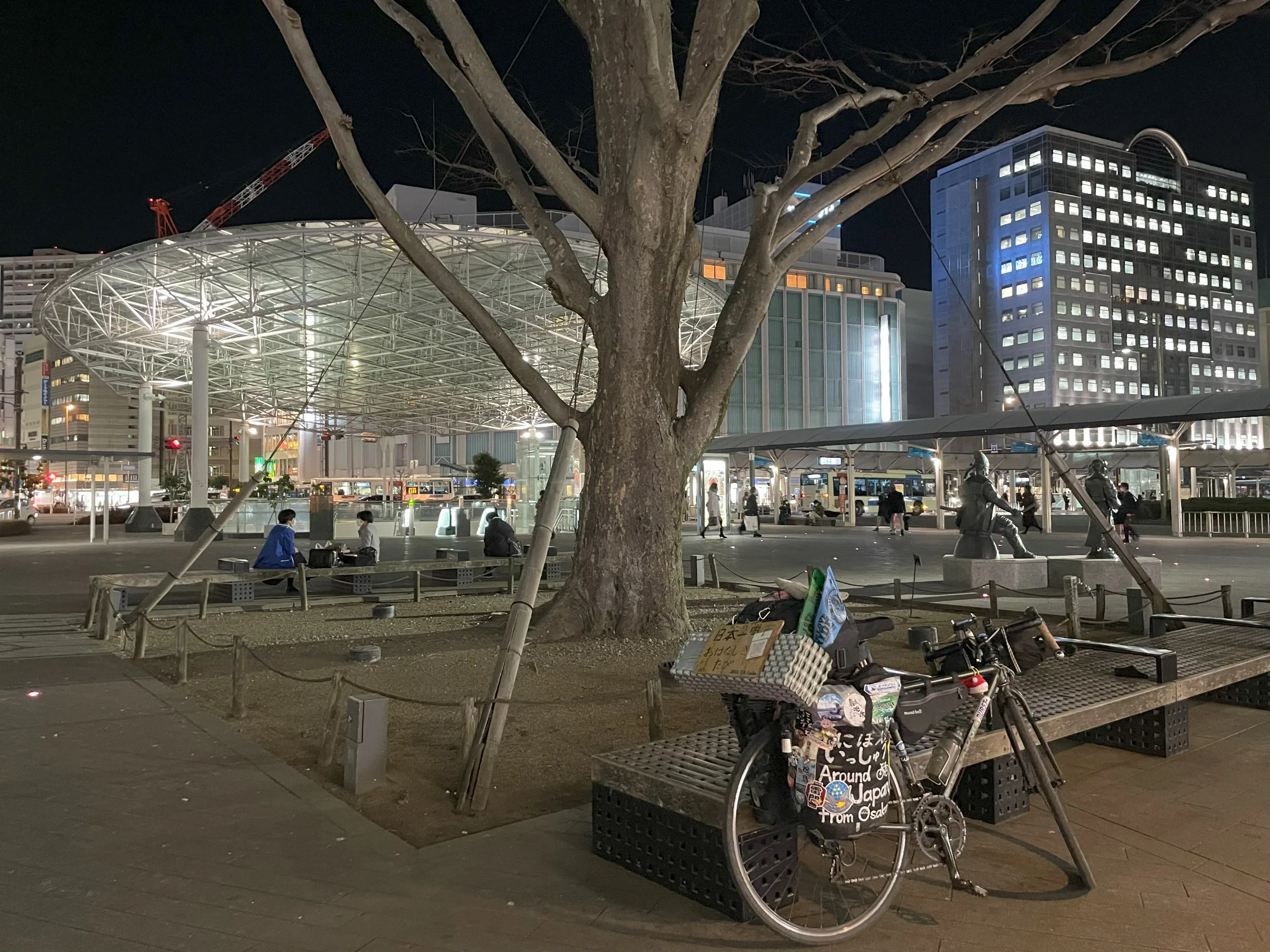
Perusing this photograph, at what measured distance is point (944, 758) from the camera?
3.61 m

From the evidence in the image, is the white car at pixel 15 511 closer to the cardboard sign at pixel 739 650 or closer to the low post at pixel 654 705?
the low post at pixel 654 705

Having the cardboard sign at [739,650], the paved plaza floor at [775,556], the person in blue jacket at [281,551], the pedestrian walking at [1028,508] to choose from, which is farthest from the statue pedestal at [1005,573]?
the cardboard sign at [739,650]

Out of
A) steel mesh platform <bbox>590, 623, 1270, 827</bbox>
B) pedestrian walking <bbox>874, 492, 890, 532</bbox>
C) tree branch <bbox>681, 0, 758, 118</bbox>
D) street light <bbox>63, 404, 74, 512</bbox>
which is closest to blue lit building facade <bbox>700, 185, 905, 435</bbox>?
pedestrian walking <bbox>874, 492, 890, 532</bbox>

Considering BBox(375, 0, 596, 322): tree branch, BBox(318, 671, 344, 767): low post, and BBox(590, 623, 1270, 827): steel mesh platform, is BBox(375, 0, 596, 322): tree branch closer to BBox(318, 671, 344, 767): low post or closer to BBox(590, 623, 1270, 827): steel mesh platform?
BBox(318, 671, 344, 767): low post

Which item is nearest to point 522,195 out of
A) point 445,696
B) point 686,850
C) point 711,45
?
point 711,45

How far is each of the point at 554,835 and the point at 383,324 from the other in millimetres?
41072

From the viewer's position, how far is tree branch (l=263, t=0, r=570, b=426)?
27.4 ft

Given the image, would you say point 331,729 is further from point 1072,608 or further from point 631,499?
point 1072,608

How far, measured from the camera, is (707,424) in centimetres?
988

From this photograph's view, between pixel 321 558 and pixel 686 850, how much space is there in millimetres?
11749

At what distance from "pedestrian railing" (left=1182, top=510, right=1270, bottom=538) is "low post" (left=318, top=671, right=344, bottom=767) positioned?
3110 cm

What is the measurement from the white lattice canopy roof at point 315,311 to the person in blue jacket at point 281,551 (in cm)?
1079

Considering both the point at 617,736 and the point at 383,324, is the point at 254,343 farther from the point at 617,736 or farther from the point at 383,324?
the point at 617,736

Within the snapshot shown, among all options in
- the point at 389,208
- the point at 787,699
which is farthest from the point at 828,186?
the point at 787,699
